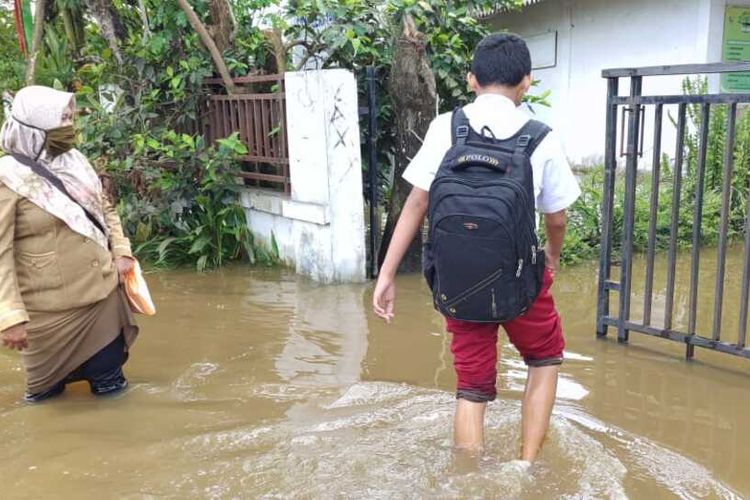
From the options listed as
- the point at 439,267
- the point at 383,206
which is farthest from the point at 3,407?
the point at 383,206

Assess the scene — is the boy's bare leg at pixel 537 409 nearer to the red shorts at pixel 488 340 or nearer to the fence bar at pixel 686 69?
the red shorts at pixel 488 340

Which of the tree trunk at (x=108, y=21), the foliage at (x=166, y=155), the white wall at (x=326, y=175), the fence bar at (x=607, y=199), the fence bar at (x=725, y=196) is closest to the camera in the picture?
the fence bar at (x=725, y=196)

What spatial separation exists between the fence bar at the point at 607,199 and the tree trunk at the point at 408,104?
198 centimetres

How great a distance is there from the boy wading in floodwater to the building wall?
249 inches

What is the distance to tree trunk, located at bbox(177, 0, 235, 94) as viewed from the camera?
6555 millimetres

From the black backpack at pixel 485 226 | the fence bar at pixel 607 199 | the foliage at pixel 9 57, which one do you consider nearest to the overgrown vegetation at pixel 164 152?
the fence bar at pixel 607 199

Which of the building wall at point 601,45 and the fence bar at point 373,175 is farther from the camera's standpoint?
the building wall at point 601,45

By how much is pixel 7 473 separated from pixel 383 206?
4.72 m

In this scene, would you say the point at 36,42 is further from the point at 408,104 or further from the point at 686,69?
the point at 686,69

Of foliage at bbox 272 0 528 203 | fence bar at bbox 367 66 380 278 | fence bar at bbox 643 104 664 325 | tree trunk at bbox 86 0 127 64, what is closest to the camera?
fence bar at bbox 643 104 664 325

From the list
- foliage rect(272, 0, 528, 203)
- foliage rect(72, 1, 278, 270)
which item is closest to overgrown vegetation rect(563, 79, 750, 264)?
foliage rect(272, 0, 528, 203)

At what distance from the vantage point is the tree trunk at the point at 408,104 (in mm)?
5816

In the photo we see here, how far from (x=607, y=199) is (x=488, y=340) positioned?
75.3 inches

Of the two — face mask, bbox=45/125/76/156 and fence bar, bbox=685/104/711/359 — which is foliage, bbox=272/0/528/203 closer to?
fence bar, bbox=685/104/711/359
